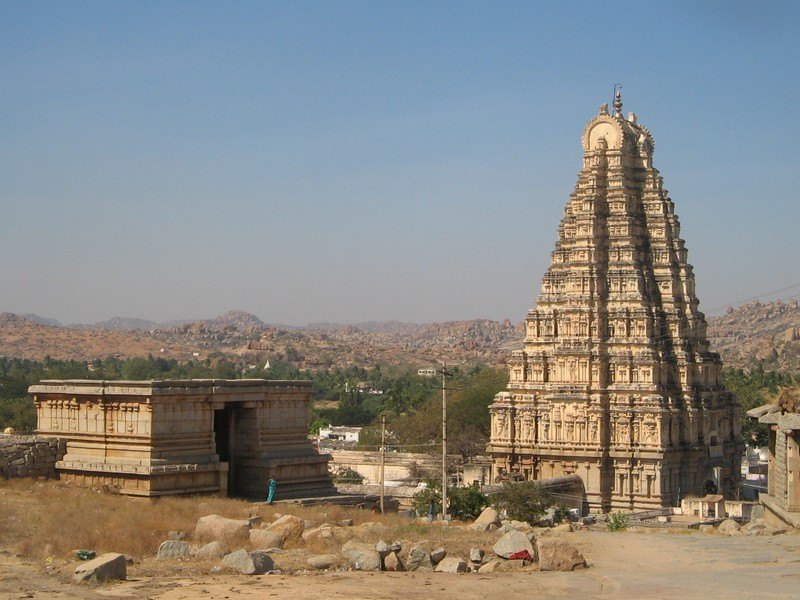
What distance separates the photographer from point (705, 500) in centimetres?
4125

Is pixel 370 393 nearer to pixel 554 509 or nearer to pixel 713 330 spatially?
pixel 713 330

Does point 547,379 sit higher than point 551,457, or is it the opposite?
point 547,379

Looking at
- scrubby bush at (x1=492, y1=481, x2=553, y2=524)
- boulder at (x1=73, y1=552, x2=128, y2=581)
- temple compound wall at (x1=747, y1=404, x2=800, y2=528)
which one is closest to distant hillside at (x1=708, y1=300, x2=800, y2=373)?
scrubby bush at (x1=492, y1=481, x2=553, y2=524)

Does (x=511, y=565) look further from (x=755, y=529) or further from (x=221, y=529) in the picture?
(x=755, y=529)

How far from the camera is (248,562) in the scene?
56.3 feet

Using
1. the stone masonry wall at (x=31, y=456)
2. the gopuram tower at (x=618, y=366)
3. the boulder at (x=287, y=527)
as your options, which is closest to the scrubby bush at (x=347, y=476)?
the gopuram tower at (x=618, y=366)

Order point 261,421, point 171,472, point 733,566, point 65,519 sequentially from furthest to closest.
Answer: point 261,421 → point 171,472 → point 65,519 → point 733,566

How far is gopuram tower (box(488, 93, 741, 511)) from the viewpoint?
44.7 meters

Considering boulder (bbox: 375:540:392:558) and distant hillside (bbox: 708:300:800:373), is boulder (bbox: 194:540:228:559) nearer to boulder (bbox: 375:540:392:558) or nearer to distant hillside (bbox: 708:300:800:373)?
boulder (bbox: 375:540:392:558)

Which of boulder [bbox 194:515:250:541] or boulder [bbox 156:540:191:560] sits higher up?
boulder [bbox 194:515:250:541]

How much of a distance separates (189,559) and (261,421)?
25.8ft

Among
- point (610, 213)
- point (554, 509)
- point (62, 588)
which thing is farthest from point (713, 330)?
point (62, 588)

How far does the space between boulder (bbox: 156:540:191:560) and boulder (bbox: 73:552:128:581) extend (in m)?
1.63

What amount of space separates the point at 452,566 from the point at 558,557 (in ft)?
4.99
